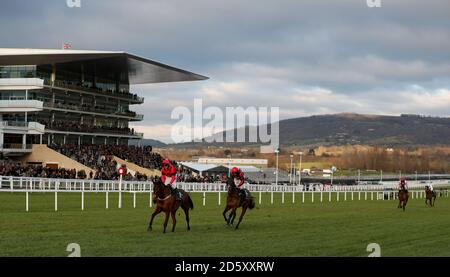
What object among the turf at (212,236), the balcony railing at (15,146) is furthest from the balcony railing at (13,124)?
the turf at (212,236)

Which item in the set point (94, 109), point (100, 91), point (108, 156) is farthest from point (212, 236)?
point (100, 91)

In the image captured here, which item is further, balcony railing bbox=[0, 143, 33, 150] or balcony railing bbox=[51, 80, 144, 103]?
balcony railing bbox=[51, 80, 144, 103]

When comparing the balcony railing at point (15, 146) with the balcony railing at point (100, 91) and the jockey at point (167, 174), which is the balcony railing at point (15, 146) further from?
the jockey at point (167, 174)

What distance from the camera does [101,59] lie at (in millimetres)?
52562

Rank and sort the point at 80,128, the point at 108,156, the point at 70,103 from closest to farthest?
the point at 108,156 → the point at 80,128 → the point at 70,103

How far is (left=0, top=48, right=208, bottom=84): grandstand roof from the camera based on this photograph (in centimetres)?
4991

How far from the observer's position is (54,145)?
52.1 m

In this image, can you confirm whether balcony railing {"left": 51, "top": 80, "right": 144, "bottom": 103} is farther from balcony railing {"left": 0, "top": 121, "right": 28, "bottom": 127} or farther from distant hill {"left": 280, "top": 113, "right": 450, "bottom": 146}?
distant hill {"left": 280, "top": 113, "right": 450, "bottom": 146}

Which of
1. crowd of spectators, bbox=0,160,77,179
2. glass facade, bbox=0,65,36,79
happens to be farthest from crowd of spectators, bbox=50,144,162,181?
glass facade, bbox=0,65,36,79

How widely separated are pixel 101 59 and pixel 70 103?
713 cm

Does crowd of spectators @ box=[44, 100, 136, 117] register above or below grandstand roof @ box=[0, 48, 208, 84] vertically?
below

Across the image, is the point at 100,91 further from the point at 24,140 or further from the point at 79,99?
the point at 24,140

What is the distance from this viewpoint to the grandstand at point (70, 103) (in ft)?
166

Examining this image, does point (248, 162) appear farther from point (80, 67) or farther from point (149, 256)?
point (149, 256)
